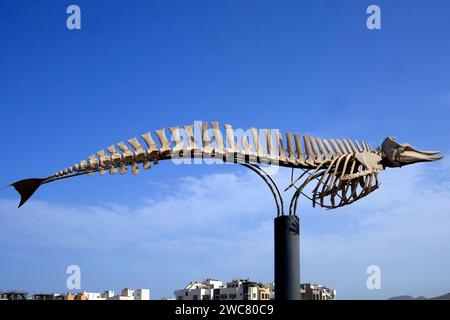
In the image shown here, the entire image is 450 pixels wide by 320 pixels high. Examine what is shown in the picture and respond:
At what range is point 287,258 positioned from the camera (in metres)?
14.1

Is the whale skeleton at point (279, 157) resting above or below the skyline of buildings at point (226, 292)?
above

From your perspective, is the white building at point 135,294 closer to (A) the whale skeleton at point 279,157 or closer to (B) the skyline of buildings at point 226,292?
(B) the skyline of buildings at point 226,292

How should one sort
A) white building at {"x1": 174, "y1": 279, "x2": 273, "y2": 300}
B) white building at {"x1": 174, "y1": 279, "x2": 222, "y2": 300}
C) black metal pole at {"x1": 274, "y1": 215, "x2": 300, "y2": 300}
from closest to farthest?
1. black metal pole at {"x1": 274, "y1": 215, "x2": 300, "y2": 300}
2. white building at {"x1": 174, "y1": 279, "x2": 273, "y2": 300}
3. white building at {"x1": 174, "y1": 279, "x2": 222, "y2": 300}

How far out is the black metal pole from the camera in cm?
A: 1402

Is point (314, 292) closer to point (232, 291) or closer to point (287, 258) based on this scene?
point (232, 291)

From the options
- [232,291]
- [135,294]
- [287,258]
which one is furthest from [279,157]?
[135,294]

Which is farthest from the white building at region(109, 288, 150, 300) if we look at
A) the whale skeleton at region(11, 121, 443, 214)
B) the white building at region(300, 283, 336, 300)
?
the whale skeleton at region(11, 121, 443, 214)

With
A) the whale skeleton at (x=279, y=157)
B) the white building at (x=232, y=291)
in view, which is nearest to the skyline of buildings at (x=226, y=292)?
the white building at (x=232, y=291)

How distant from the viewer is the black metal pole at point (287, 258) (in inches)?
552

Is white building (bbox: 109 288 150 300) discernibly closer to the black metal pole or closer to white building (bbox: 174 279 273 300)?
white building (bbox: 174 279 273 300)
